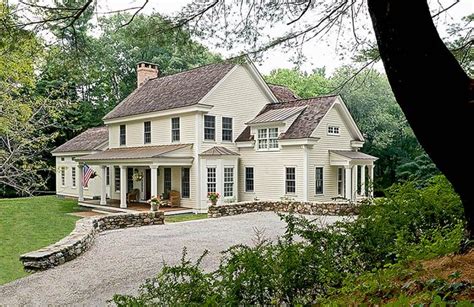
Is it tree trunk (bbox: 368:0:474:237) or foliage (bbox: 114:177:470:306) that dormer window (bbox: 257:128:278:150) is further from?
tree trunk (bbox: 368:0:474:237)

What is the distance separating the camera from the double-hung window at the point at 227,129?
21.8m

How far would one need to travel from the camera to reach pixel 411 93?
9.76 ft

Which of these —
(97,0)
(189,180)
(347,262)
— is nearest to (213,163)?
(189,180)

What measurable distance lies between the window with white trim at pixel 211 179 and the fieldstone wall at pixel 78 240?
5580mm

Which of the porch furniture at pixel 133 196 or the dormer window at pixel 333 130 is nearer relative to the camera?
the dormer window at pixel 333 130

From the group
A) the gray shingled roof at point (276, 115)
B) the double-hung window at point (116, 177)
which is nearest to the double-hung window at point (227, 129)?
the gray shingled roof at point (276, 115)

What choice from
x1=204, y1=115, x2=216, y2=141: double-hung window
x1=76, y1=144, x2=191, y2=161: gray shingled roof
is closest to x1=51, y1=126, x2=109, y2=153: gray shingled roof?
x1=76, y1=144, x2=191, y2=161: gray shingled roof

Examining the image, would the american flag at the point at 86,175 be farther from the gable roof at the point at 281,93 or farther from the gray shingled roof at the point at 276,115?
the gable roof at the point at 281,93

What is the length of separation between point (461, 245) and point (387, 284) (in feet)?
3.10

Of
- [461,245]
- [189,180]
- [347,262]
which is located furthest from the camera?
[189,180]

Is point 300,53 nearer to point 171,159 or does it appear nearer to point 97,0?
point 97,0

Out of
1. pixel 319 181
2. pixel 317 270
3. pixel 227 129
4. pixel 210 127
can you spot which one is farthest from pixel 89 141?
pixel 317 270

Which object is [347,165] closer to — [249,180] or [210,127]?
[249,180]

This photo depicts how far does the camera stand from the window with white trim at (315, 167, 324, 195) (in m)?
20.4
